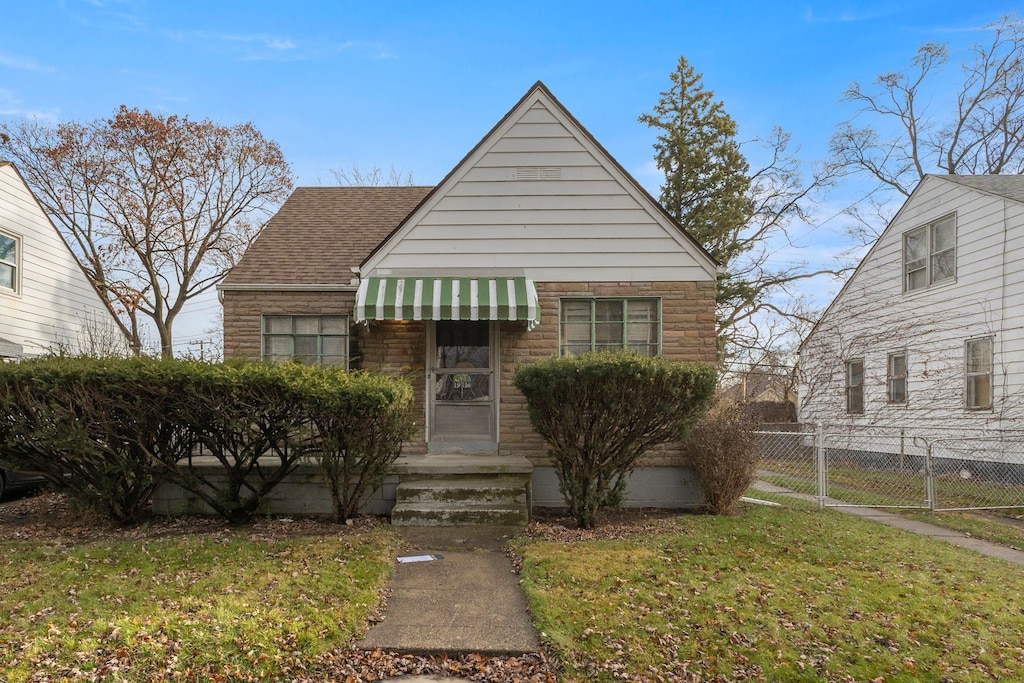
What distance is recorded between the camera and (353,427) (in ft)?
24.1

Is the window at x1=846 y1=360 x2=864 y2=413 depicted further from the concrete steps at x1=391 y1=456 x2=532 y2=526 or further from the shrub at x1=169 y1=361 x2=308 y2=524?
the shrub at x1=169 y1=361 x2=308 y2=524

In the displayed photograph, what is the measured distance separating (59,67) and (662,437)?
14.3 m

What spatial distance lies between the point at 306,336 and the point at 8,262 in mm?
9033

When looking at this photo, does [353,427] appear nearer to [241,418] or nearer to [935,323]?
[241,418]

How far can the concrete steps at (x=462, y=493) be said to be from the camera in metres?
7.58

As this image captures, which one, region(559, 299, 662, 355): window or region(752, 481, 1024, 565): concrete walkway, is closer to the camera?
region(752, 481, 1024, 565): concrete walkway

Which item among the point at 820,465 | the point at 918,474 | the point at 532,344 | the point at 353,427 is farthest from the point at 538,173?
the point at 918,474

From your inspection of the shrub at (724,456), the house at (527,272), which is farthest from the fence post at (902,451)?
the house at (527,272)

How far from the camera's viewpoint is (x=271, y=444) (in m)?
7.46

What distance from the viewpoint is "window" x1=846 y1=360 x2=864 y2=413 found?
16.2 m

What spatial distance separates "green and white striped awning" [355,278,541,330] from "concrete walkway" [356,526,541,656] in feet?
10.3

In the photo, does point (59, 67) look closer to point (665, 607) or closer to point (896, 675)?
point (665, 607)

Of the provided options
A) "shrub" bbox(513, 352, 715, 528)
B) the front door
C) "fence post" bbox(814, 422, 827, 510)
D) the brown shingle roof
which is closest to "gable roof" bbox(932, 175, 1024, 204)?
"fence post" bbox(814, 422, 827, 510)

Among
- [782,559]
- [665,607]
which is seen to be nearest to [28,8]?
[665,607]
